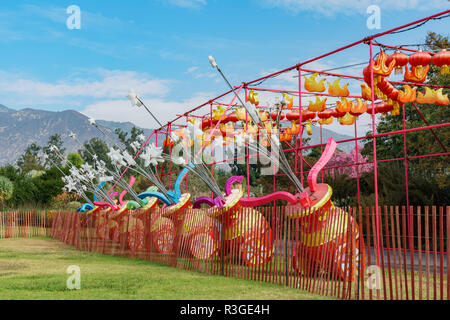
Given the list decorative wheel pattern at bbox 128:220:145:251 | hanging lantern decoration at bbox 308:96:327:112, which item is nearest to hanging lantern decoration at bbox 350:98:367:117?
hanging lantern decoration at bbox 308:96:327:112

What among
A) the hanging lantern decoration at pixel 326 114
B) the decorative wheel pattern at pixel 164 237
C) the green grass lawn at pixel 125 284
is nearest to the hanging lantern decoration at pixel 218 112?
the hanging lantern decoration at pixel 326 114

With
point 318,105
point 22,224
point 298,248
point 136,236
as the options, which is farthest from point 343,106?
point 22,224

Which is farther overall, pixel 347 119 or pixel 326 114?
pixel 326 114

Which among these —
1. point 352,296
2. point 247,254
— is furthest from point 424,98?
point 352,296

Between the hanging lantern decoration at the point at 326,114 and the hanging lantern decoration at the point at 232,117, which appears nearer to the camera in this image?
the hanging lantern decoration at the point at 326,114

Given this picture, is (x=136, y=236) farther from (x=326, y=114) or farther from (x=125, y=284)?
(x=326, y=114)

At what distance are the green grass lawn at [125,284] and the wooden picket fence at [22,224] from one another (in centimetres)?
1178

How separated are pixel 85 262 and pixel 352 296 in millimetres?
7420

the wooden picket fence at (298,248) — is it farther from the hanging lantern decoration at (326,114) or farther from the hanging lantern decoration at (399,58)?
the hanging lantern decoration at (326,114)

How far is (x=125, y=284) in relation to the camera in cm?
838

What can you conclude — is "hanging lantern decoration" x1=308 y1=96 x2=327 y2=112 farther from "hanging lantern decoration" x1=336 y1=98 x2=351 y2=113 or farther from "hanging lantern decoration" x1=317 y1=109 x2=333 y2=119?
"hanging lantern decoration" x1=317 y1=109 x2=333 y2=119

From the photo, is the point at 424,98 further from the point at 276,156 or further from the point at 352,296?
the point at 352,296

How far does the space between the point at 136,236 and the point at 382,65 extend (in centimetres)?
763

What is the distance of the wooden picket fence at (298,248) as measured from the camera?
19.7 feet
